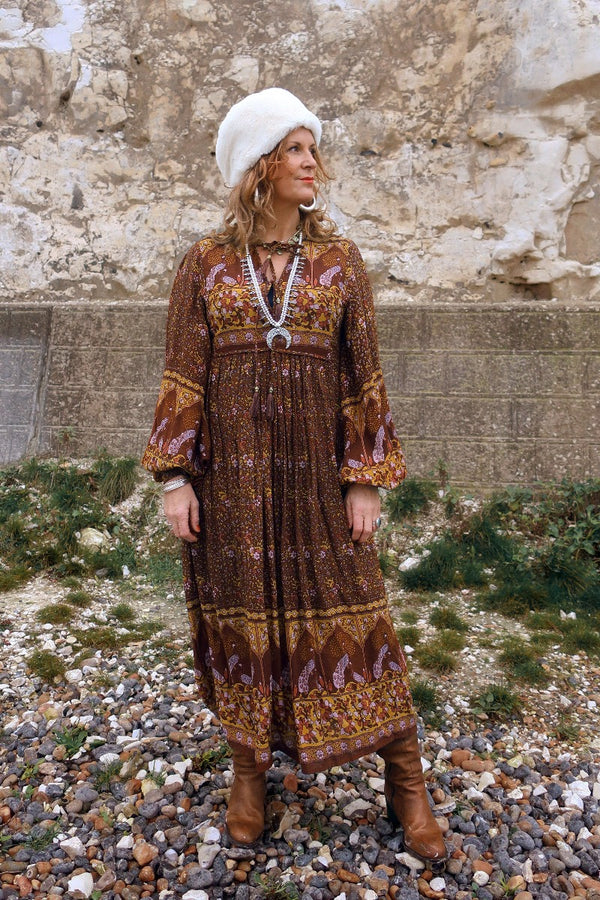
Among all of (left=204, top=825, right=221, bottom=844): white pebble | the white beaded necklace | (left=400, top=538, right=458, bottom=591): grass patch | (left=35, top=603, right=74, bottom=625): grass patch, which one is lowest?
(left=204, top=825, right=221, bottom=844): white pebble

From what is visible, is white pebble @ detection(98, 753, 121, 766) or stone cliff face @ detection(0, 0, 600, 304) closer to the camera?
white pebble @ detection(98, 753, 121, 766)

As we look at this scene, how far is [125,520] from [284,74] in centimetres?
365

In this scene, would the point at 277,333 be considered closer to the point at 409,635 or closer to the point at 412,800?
the point at 412,800

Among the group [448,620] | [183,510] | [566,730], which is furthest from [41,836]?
[448,620]

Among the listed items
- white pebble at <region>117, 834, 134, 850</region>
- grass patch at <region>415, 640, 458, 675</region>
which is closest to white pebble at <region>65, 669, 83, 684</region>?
white pebble at <region>117, 834, 134, 850</region>

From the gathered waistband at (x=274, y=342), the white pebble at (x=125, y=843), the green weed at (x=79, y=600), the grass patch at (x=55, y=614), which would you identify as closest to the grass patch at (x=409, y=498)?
the green weed at (x=79, y=600)

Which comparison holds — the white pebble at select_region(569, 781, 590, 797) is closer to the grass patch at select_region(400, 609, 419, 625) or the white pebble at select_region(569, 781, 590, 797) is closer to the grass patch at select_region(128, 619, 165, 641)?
the grass patch at select_region(400, 609, 419, 625)

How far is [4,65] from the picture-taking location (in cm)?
570

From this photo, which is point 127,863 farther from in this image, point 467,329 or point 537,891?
point 467,329

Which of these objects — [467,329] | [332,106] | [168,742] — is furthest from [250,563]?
[332,106]

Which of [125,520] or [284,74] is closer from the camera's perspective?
[125,520]

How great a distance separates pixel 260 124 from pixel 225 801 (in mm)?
2080

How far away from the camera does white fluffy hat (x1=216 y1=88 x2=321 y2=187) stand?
2012mm

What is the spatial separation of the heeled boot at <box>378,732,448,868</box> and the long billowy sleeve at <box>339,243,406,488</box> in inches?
30.4
